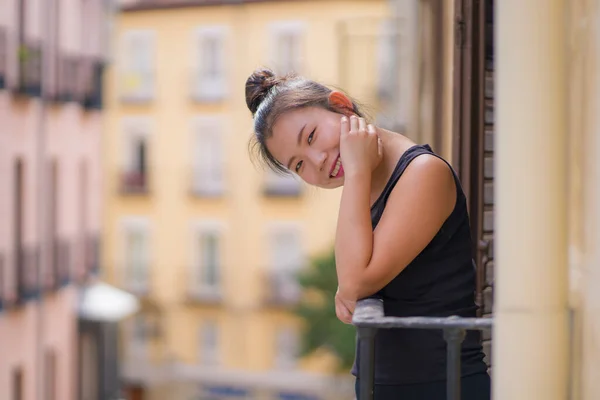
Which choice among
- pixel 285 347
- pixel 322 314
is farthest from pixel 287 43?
pixel 285 347

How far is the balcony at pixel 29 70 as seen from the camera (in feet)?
43.5

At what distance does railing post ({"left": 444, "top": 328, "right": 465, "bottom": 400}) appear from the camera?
174 cm

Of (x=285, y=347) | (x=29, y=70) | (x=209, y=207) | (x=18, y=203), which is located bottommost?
(x=285, y=347)

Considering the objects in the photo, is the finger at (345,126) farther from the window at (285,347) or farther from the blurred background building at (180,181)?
the window at (285,347)

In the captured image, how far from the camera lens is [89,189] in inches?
632

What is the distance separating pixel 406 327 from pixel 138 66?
59.7ft

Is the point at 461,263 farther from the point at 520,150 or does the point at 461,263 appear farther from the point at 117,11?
the point at 117,11

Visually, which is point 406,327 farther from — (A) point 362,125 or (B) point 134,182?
(B) point 134,182

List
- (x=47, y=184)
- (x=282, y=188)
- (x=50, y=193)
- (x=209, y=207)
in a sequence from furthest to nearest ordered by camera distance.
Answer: (x=209, y=207), (x=282, y=188), (x=50, y=193), (x=47, y=184)

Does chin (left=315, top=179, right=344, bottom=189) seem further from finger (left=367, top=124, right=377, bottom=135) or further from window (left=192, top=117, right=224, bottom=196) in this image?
window (left=192, top=117, right=224, bottom=196)

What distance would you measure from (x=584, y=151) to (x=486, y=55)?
50.2 inches

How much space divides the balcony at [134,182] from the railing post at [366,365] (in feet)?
58.4

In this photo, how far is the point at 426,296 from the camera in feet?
6.07

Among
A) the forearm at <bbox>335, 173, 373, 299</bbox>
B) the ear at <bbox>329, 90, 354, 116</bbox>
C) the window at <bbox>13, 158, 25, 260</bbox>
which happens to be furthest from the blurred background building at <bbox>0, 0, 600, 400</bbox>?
the forearm at <bbox>335, 173, 373, 299</bbox>
